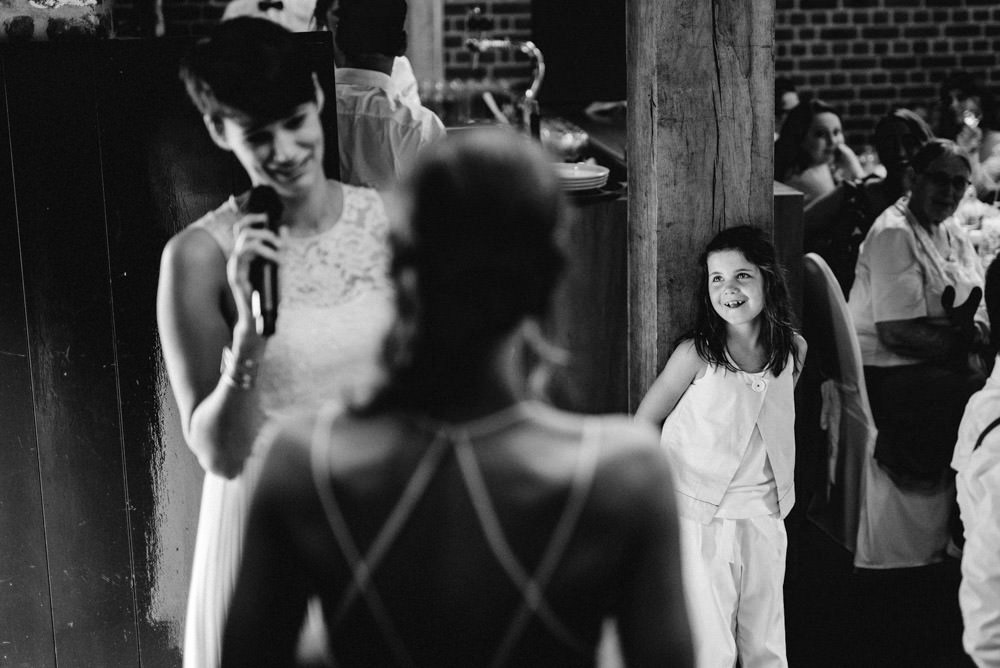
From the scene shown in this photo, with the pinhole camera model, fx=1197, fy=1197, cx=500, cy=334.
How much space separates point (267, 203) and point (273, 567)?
1.12 meters

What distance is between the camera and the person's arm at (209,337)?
200cm

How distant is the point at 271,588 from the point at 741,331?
63.2 inches

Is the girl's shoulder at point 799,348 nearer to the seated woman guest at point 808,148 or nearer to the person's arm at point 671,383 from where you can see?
the person's arm at point 671,383

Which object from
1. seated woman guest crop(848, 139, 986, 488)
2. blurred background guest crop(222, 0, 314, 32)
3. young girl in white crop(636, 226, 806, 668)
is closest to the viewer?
blurred background guest crop(222, 0, 314, 32)

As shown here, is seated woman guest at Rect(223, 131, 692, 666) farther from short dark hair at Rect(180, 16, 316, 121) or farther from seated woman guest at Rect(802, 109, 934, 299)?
seated woman guest at Rect(802, 109, 934, 299)

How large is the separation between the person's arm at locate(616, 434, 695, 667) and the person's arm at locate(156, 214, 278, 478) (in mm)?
1078

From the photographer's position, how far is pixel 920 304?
349cm

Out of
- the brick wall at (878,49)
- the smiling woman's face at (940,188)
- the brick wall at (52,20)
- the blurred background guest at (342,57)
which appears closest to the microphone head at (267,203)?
the blurred background guest at (342,57)

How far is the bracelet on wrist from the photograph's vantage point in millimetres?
1995

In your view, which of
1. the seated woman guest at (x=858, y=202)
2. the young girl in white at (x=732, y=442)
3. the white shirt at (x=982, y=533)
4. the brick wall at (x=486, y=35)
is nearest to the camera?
the white shirt at (x=982, y=533)

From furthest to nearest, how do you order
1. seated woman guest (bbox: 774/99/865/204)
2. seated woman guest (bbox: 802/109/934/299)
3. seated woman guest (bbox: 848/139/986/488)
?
seated woman guest (bbox: 774/99/865/204) → seated woman guest (bbox: 802/109/934/299) → seated woman guest (bbox: 848/139/986/488)

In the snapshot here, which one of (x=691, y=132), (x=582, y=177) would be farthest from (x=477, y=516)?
(x=582, y=177)

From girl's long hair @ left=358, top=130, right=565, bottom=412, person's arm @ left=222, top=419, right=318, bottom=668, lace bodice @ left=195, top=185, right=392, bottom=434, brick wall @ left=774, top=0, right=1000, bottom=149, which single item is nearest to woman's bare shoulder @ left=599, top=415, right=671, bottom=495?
girl's long hair @ left=358, top=130, right=565, bottom=412

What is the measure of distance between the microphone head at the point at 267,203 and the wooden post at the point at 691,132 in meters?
0.82
